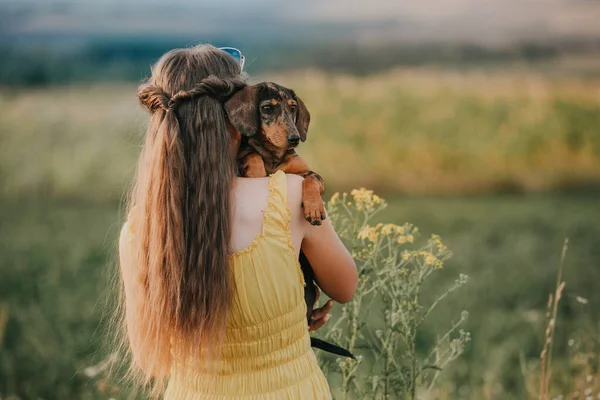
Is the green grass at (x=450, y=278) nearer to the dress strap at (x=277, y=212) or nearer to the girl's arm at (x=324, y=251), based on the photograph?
the girl's arm at (x=324, y=251)

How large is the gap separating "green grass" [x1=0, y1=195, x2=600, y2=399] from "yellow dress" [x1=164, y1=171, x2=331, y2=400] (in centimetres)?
159

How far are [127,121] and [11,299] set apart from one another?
187 cm

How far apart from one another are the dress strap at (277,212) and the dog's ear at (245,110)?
0.76ft

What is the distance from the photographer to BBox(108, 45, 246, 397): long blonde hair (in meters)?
1.51

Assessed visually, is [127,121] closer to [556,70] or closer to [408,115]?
[408,115]

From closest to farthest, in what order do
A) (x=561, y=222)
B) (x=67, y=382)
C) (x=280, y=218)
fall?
(x=280, y=218) < (x=67, y=382) < (x=561, y=222)

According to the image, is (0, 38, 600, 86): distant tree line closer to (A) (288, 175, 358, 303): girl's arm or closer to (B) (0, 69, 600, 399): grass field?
(B) (0, 69, 600, 399): grass field

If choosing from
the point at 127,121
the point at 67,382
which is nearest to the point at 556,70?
the point at 127,121

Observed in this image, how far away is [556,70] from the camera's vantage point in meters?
6.47

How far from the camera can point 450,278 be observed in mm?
5168

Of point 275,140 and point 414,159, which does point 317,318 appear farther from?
point 414,159

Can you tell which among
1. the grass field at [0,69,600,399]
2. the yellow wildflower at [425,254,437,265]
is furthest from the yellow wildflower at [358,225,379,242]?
the grass field at [0,69,600,399]

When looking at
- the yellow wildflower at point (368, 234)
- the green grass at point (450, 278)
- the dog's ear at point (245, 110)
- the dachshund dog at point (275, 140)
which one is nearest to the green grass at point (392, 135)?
the green grass at point (450, 278)

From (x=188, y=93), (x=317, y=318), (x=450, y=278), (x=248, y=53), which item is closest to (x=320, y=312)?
(x=317, y=318)
